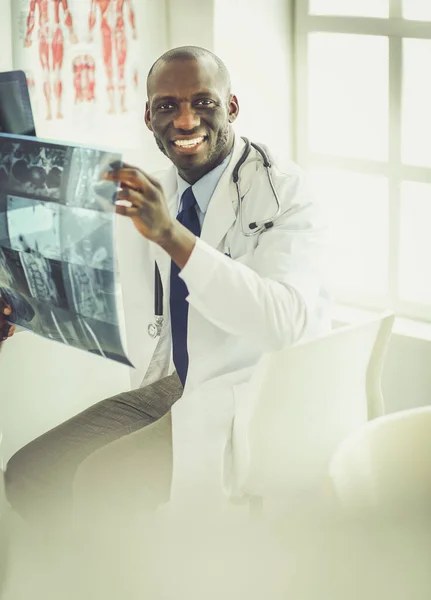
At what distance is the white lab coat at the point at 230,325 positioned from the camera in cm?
171

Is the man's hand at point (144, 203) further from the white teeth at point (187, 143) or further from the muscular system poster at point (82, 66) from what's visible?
the muscular system poster at point (82, 66)

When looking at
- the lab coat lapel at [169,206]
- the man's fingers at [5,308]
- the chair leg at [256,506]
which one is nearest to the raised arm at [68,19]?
the lab coat lapel at [169,206]

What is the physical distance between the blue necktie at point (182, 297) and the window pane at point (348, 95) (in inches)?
32.0

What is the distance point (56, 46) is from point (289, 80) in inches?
26.1

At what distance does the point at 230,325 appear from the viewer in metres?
1.65

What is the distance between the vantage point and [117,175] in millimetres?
1382

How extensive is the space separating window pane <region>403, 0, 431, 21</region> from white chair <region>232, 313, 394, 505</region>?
3.04 feet

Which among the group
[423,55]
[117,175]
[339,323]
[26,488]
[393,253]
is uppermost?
[423,55]

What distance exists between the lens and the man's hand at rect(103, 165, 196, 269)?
1.41 meters

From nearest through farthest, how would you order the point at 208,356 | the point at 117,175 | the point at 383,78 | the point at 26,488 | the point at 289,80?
the point at 117,175 → the point at 208,356 → the point at 26,488 → the point at 383,78 → the point at 289,80

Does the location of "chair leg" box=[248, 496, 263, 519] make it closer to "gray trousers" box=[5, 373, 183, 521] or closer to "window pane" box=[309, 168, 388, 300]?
"gray trousers" box=[5, 373, 183, 521]

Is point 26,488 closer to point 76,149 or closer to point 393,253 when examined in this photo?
point 76,149

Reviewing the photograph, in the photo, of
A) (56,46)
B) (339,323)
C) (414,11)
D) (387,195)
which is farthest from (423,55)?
(56,46)

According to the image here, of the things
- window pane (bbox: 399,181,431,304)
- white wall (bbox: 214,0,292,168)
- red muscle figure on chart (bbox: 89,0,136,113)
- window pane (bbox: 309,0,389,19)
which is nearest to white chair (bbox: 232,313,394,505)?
window pane (bbox: 399,181,431,304)
